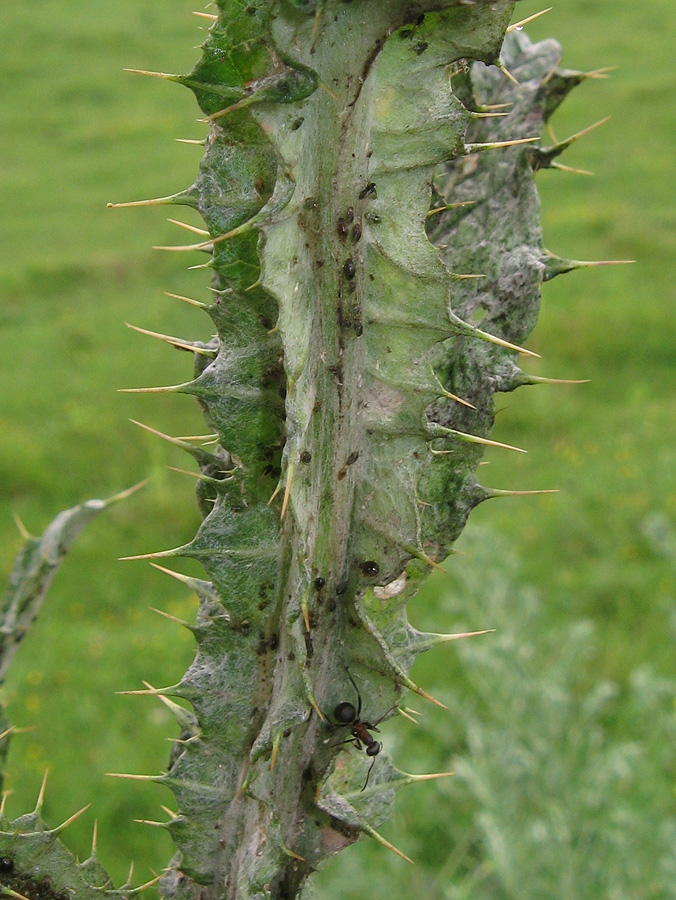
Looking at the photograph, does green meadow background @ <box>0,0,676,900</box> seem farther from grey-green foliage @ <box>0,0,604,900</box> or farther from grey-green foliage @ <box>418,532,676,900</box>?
grey-green foliage @ <box>0,0,604,900</box>

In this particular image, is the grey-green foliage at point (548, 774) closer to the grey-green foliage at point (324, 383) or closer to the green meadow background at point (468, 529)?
the green meadow background at point (468, 529)

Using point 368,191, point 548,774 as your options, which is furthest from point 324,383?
point 548,774

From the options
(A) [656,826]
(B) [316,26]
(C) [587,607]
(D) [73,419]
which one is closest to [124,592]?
(D) [73,419]

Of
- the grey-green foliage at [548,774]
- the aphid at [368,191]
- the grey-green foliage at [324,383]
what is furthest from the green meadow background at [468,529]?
the aphid at [368,191]

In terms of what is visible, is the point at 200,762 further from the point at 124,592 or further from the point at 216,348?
the point at 124,592

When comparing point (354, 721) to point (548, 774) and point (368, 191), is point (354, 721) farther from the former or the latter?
point (548, 774)
